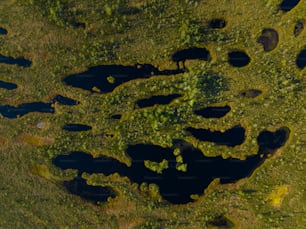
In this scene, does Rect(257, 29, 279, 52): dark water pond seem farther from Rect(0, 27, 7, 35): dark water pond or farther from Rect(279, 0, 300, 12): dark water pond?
Rect(0, 27, 7, 35): dark water pond

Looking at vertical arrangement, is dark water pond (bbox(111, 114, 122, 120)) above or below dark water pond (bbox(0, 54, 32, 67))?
below

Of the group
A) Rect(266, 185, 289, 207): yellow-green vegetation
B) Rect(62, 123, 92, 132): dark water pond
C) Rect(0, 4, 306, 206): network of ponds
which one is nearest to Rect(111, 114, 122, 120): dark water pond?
Rect(0, 4, 306, 206): network of ponds

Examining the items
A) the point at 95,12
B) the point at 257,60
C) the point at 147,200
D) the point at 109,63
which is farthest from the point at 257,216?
the point at 95,12

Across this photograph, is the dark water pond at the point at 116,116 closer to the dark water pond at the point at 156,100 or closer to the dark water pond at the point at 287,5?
the dark water pond at the point at 156,100

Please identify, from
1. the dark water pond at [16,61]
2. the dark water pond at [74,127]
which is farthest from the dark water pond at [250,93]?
the dark water pond at [16,61]

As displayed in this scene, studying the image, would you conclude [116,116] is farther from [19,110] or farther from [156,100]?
[19,110]

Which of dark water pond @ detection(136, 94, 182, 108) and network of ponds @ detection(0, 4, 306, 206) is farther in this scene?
dark water pond @ detection(136, 94, 182, 108)

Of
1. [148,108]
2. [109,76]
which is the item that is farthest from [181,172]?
[109,76]

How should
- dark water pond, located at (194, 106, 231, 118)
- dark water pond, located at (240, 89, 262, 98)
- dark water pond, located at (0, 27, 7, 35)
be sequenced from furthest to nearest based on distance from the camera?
dark water pond, located at (0, 27, 7, 35) → dark water pond, located at (194, 106, 231, 118) → dark water pond, located at (240, 89, 262, 98)

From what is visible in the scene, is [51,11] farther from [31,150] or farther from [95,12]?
[31,150]
